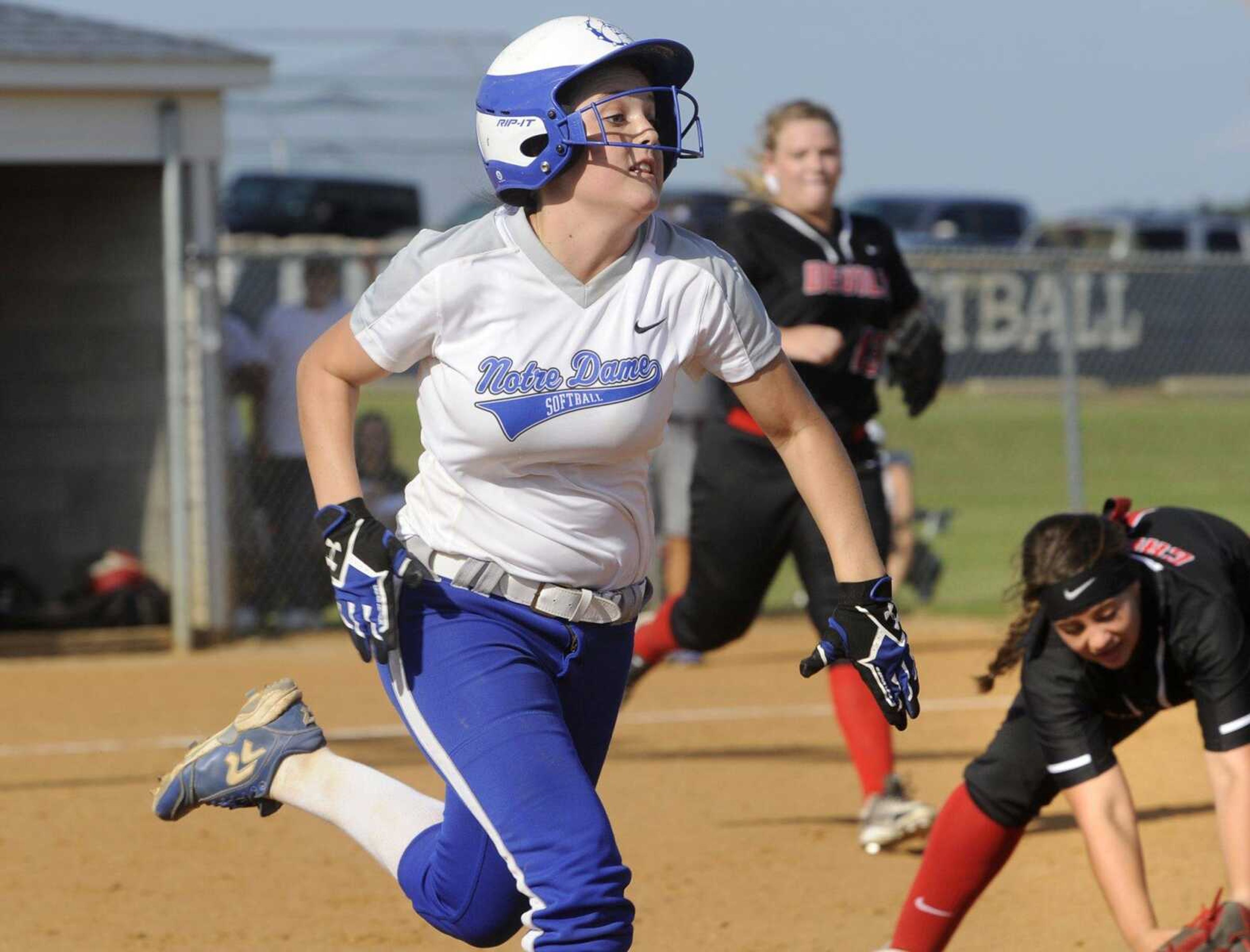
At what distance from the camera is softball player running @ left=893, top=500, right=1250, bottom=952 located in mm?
4102

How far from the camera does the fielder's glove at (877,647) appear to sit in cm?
362

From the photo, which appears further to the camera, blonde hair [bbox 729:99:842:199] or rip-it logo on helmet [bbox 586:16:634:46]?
blonde hair [bbox 729:99:842:199]

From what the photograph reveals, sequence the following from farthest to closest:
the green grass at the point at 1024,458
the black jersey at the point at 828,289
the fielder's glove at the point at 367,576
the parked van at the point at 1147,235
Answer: the parked van at the point at 1147,235 → the green grass at the point at 1024,458 → the black jersey at the point at 828,289 → the fielder's glove at the point at 367,576

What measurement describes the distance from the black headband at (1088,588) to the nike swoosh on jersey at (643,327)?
1.26m

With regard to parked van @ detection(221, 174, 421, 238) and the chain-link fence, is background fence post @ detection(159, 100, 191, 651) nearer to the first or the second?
the chain-link fence

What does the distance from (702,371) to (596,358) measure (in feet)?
1.28

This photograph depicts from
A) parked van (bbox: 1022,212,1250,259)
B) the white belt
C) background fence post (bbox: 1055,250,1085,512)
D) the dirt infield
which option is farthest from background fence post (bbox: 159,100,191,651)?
parked van (bbox: 1022,212,1250,259)

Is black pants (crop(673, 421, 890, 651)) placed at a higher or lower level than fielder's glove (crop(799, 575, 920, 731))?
lower

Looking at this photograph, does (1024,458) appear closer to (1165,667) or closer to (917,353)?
(917,353)

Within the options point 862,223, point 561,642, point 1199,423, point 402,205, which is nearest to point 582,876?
point 561,642

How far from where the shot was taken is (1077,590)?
4152mm

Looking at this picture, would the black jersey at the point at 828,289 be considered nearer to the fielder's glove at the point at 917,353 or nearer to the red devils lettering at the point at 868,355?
the red devils lettering at the point at 868,355

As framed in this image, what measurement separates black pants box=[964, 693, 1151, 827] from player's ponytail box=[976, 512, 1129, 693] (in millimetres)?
120

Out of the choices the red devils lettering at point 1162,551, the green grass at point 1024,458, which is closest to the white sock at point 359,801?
the red devils lettering at point 1162,551
